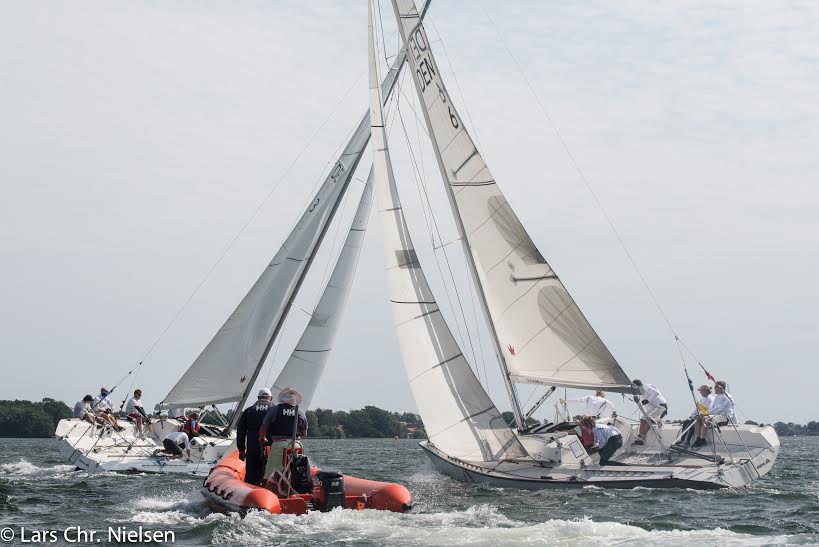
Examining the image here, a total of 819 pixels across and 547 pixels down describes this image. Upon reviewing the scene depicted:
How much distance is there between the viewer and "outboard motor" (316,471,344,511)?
15.0 meters

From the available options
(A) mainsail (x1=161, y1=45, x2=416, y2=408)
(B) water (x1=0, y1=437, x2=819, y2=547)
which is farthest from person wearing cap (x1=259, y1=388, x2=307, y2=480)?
(A) mainsail (x1=161, y1=45, x2=416, y2=408)

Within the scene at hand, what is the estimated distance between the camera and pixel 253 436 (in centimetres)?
1591

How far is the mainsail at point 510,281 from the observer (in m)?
21.8

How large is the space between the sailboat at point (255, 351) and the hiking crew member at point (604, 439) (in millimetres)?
7624

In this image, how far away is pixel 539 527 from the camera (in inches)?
537

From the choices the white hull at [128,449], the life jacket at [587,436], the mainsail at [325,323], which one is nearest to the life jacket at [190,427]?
the white hull at [128,449]

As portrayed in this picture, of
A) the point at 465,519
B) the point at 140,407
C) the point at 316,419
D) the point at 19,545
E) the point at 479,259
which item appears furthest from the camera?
the point at 316,419

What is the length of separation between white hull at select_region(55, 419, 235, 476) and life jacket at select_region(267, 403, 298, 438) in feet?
27.1

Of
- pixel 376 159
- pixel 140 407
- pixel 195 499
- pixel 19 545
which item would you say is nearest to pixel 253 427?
pixel 195 499

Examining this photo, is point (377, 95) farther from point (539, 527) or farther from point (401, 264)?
point (539, 527)

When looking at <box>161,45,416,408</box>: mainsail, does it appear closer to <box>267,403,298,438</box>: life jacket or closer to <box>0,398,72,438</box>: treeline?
<box>267,403,298,438</box>: life jacket

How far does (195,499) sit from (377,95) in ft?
30.8

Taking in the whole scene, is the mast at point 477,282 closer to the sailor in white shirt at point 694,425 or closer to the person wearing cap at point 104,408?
the sailor in white shirt at point 694,425

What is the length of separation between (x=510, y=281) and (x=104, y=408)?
39.4 feet
